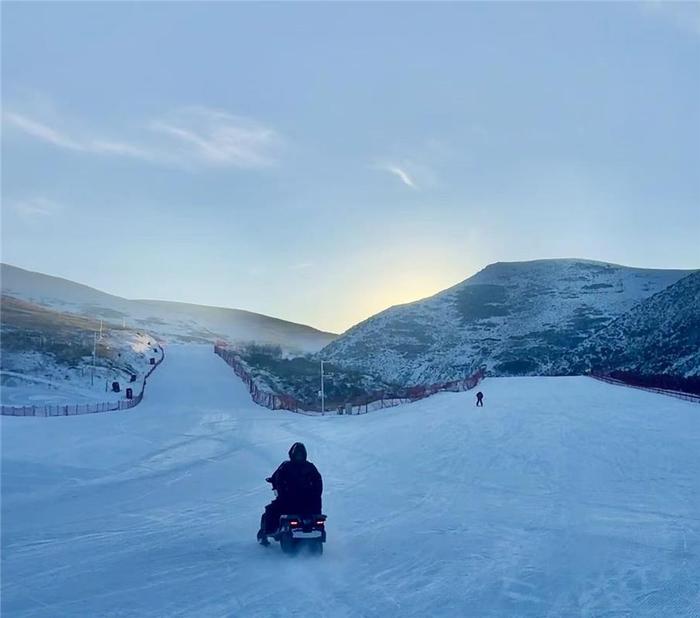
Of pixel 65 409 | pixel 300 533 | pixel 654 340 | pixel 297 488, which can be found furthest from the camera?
pixel 654 340

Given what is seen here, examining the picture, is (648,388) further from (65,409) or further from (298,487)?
(298,487)

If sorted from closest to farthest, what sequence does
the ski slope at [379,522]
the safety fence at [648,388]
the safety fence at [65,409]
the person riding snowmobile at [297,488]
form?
1. the ski slope at [379,522]
2. the person riding snowmobile at [297,488]
3. the safety fence at [65,409]
4. the safety fence at [648,388]

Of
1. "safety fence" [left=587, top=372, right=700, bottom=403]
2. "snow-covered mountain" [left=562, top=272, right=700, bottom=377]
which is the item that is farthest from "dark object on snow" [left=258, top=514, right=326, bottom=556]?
"snow-covered mountain" [left=562, top=272, right=700, bottom=377]

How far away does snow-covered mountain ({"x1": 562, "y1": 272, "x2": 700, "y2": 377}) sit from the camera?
89812 mm

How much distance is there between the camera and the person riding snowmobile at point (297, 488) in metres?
11.7

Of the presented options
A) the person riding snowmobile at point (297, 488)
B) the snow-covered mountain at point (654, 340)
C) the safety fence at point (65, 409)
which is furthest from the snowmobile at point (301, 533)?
the snow-covered mountain at point (654, 340)

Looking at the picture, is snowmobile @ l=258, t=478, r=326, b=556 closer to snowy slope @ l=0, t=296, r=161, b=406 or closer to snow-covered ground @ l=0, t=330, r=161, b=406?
snow-covered ground @ l=0, t=330, r=161, b=406

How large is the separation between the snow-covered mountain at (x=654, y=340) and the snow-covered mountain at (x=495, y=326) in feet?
21.9

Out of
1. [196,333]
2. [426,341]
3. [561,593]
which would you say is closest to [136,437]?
[561,593]

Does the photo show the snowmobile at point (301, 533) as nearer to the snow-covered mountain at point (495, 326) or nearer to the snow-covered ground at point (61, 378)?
the snow-covered ground at point (61, 378)

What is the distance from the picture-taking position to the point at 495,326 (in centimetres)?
15538

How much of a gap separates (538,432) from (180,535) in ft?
62.5

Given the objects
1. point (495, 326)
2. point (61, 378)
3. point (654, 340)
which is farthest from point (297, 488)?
point (495, 326)

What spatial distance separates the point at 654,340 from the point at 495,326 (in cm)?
5173
